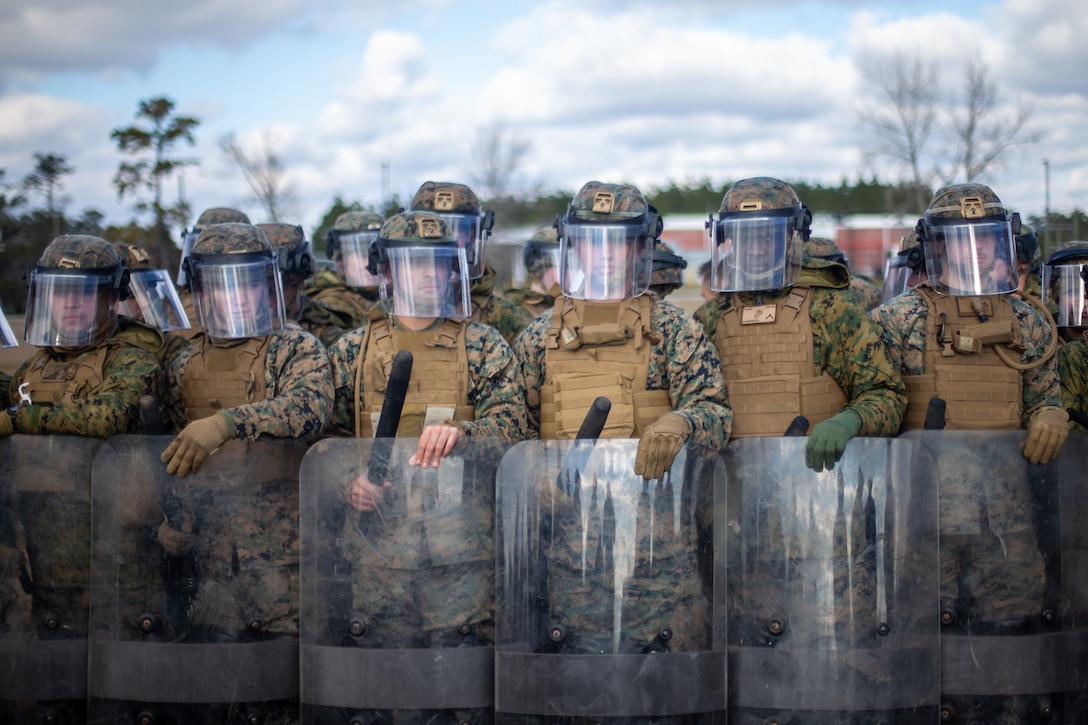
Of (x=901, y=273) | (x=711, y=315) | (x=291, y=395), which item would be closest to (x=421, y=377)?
(x=291, y=395)

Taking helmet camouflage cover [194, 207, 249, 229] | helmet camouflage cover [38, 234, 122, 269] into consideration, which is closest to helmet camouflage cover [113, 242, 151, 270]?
helmet camouflage cover [194, 207, 249, 229]

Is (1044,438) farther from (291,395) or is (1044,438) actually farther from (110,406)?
(110,406)

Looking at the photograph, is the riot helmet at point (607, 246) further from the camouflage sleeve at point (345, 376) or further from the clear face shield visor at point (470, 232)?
the clear face shield visor at point (470, 232)

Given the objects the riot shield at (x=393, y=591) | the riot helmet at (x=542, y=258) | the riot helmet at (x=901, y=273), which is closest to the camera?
the riot shield at (x=393, y=591)

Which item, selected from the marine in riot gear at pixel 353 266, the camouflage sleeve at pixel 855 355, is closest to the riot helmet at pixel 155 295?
the marine in riot gear at pixel 353 266

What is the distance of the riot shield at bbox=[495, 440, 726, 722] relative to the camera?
3.37m

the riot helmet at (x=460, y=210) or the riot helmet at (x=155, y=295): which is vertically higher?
the riot helmet at (x=460, y=210)

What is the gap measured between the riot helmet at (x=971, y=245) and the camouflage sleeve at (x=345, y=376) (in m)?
2.50

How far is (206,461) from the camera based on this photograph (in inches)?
148

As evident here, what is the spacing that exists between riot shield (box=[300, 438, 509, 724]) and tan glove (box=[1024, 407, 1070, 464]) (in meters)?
1.96

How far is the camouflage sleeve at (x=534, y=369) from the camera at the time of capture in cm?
426

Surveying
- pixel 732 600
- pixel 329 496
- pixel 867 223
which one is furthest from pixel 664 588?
pixel 867 223

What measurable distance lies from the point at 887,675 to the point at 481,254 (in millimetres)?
3526

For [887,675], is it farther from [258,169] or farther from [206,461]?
[258,169]
